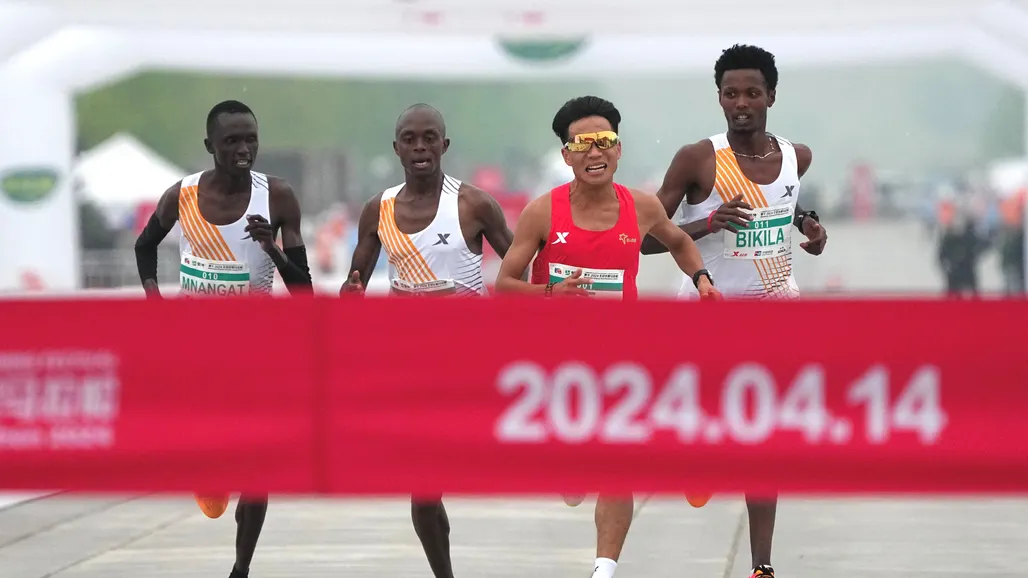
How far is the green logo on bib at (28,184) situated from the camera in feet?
85.9

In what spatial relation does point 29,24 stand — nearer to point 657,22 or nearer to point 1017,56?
point 657,22

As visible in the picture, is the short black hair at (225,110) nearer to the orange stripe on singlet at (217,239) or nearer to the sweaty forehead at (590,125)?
the orange stripe on singlet at (217,239)

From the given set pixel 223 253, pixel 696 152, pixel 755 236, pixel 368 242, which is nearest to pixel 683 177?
pixel 696 152

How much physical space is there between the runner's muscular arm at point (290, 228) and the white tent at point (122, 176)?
98.9ft

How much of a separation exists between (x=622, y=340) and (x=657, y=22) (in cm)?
2324

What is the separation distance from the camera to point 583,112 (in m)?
7.29

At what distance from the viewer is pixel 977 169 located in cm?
11438

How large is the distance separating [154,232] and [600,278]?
218 centimetres

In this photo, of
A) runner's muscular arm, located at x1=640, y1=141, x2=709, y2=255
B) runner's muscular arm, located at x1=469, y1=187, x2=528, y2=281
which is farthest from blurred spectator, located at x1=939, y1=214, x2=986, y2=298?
runner's muscular arm, located at x1=469, y1=187, x2=528, y2=281

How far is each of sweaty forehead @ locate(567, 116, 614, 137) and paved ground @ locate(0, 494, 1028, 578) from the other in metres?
2.31

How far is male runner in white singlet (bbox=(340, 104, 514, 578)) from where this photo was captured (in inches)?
300

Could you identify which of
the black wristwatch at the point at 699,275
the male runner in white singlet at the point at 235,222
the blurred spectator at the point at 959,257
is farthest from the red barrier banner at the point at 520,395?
the blurred spectator at the point at 959,257

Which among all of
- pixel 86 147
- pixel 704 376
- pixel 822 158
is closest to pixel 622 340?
pixel 704 376

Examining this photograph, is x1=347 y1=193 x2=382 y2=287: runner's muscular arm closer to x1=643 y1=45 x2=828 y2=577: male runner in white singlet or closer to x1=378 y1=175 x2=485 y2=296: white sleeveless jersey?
x1=378 y1=175 x2=485 y2=296: white sleeveless jersey
